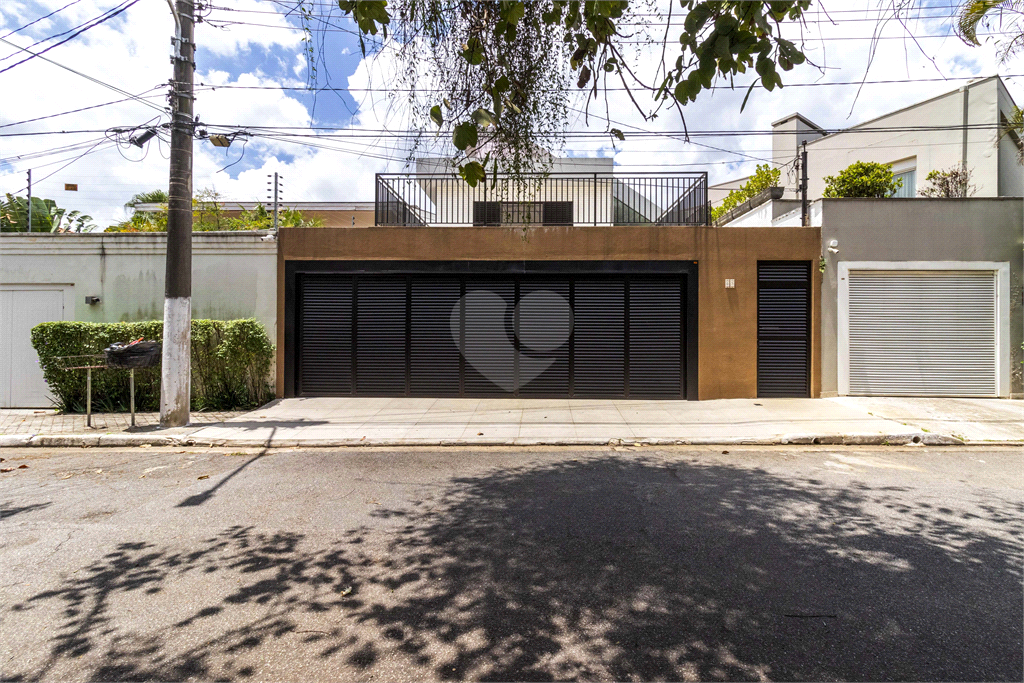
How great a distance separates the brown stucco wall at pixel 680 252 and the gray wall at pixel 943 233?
846 millimetres

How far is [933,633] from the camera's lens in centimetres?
273

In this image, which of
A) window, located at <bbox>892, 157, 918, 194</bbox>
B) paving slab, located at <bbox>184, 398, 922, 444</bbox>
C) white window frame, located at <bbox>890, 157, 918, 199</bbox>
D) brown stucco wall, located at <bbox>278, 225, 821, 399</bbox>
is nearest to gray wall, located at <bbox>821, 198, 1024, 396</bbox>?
brown stucco wall, located at <bbox>278, 225, 821, 399</bbox>

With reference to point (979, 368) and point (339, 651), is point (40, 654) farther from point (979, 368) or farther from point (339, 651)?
point (979, 368)

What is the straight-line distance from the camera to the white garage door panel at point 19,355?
33.8ft

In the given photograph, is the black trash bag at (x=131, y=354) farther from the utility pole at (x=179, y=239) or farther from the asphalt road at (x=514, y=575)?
the asphalt road at (x=514, y=575)

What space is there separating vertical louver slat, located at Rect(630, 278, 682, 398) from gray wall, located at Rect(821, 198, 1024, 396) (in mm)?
3384

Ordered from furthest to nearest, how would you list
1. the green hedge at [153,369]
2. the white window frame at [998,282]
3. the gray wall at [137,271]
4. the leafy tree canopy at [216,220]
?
the leafy tree canopy at [216,220] < the gray wall at [137,271] < the white window frame at [998,282] < the green hedge at [153,369]

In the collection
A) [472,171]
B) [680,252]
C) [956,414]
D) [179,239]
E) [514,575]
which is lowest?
[514,575]

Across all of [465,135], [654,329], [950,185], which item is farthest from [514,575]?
[950,185]

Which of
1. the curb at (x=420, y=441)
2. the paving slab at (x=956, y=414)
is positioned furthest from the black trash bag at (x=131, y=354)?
the paving slab at (x=956, y=414)

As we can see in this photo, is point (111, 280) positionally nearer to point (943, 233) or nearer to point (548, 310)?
point (548, 310)

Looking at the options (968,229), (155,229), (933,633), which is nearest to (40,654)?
(933,633)

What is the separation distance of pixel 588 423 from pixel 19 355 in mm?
11098

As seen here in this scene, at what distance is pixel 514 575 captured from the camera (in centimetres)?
336
